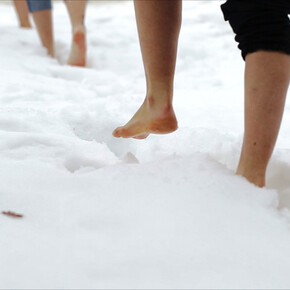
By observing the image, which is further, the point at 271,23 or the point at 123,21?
the point at 123,21

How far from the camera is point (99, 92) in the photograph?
169 cm

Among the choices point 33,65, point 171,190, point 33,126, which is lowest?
point 33,65

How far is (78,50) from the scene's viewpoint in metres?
2.25

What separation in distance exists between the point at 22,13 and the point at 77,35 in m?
0.88

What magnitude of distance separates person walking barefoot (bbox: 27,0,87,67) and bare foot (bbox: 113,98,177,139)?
1310 millimetres

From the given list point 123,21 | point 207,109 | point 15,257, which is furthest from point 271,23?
point 123,21

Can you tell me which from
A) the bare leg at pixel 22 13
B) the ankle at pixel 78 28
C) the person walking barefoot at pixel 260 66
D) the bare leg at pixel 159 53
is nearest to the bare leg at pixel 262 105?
the person walking barefoot at pixel 260 66

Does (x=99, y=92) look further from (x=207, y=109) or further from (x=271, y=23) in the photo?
(x=271, y=23)

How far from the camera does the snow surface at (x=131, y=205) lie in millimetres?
577

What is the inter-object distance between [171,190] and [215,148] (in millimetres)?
290

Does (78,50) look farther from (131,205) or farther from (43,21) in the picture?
(131,205)

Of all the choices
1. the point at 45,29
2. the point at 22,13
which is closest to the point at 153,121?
the point at 45,29

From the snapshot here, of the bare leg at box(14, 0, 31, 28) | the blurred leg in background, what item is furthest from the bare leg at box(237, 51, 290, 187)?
the bare leg at box(14, 0, 31, 28)

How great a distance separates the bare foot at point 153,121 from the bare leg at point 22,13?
7.39ft
